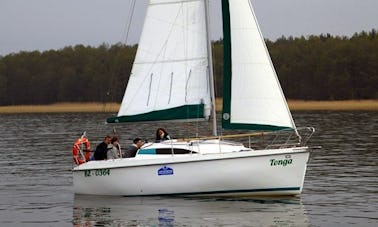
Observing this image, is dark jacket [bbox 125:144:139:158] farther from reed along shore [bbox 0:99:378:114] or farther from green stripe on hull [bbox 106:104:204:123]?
reed along shore [bbox 0:99:378:114]

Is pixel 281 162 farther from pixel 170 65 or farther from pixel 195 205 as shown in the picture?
pixel 170 65

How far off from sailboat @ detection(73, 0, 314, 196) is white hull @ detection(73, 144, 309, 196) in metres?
0.03

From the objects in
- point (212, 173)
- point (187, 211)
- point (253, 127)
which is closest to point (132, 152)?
point (212, 173)

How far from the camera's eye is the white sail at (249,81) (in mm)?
24688

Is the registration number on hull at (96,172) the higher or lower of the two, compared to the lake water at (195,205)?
higher

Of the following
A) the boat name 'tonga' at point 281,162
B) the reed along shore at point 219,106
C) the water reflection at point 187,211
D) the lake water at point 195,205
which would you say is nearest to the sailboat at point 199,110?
the boat name 'tonga' at point 281,162

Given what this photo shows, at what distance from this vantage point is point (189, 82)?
84.5ft

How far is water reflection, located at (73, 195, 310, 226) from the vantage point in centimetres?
2150

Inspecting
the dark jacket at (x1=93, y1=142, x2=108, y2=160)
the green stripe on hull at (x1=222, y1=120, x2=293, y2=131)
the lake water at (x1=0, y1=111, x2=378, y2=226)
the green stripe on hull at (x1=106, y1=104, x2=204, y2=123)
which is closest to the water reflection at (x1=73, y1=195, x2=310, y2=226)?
the lake water at (x1=0, y1=111, x2=378, y2=226)

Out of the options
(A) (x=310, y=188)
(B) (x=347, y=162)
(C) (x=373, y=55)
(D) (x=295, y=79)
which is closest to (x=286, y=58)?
(D) (x=295, y=79)

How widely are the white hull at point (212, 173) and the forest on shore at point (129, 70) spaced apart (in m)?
80.3

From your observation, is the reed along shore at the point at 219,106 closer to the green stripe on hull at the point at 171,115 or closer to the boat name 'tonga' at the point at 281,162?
the green stripe on hull at the point at 171,115

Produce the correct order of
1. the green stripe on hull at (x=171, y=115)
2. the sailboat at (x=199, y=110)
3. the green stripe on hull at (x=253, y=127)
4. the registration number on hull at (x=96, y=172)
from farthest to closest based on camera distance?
the green stripe on hull at (x=171, y=115), the registration number on hull at (x=96, y=172), the green stripe on hull at (x=253, y=127), the sailboat at (x=199, y=110)

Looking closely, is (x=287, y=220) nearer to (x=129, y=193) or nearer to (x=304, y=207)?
(x=304, y=207)
